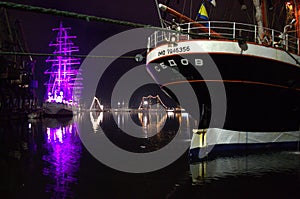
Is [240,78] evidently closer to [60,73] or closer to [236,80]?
[236,80]

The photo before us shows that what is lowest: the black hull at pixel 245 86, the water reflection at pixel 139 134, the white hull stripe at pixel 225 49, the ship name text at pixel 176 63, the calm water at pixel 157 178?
the calm water at pixel 157 178

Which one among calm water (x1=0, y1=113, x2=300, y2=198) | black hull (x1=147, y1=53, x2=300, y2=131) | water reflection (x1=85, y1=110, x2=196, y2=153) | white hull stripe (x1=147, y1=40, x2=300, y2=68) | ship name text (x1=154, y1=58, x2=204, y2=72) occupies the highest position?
white hull stripe (x1=147, y1=40, x2=300, y2=68)

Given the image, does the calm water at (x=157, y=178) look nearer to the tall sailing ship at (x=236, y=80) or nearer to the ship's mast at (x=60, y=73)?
the tall sailing ship at (x=236, y=80)

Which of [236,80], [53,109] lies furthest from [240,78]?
[53,109]

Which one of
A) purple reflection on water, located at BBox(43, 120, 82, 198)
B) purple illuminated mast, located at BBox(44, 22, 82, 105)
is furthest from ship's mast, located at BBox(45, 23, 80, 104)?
purple reflection on water, located at BBox(43, 120, 82, 198)

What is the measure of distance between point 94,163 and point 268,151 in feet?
30.9

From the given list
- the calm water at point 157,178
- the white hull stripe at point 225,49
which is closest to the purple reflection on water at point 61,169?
the calm water at point 157,178

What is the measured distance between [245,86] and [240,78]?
1.55 ft

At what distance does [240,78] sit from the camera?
13.2 metres

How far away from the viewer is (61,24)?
89062mm

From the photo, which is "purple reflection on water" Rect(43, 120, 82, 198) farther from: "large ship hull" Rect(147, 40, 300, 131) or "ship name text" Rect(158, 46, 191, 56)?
"ship name text" Rect(158, 46, 191, 56)

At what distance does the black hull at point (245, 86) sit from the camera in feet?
42.9

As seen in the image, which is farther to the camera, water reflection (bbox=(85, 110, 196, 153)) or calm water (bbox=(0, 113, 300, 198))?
water reflection (bbox=(85, 110, 196, 153))

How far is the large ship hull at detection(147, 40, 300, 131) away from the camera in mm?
12977
